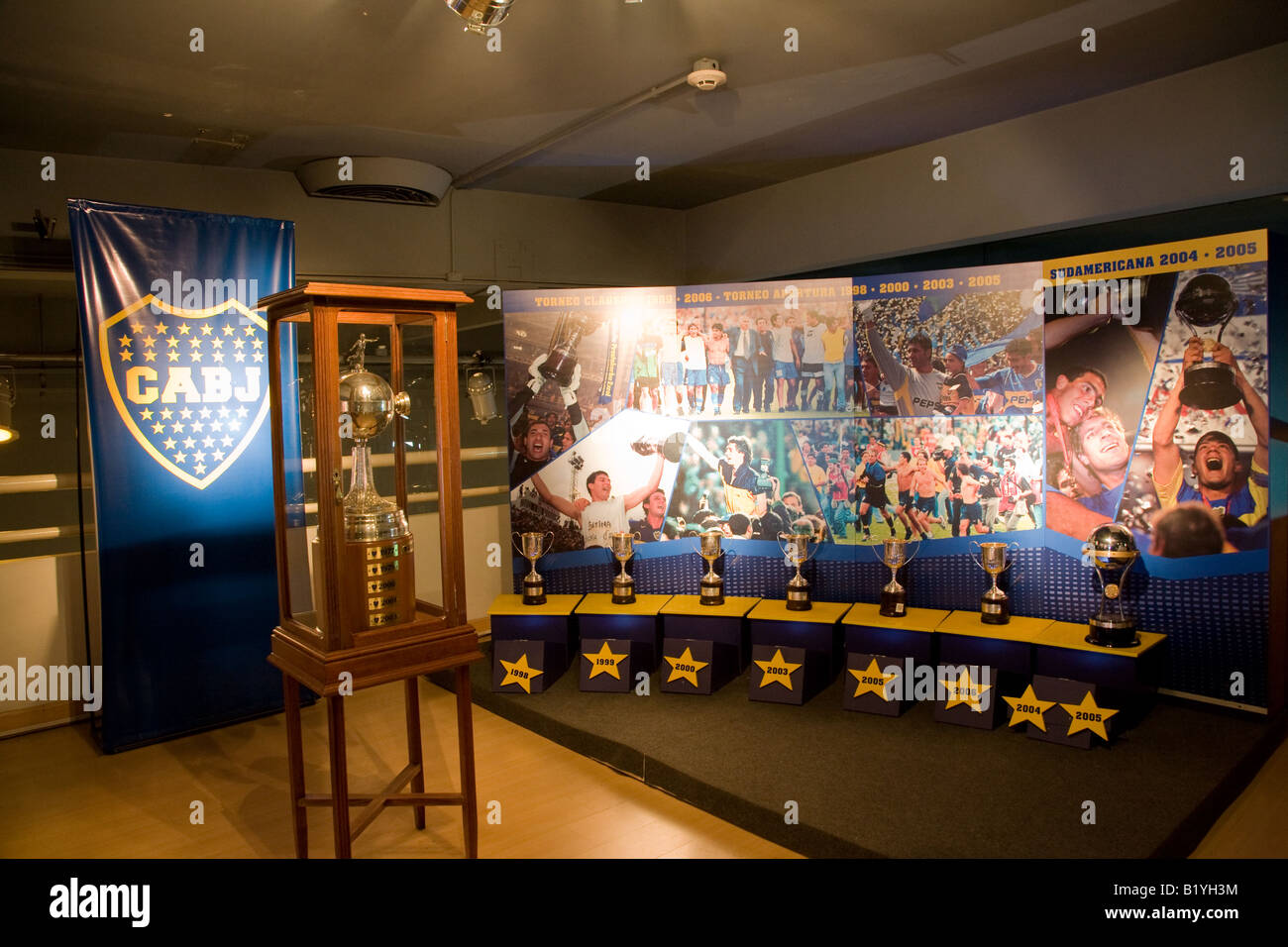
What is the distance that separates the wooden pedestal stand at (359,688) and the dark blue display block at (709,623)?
5.28 feet

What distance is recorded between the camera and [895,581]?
4199mm

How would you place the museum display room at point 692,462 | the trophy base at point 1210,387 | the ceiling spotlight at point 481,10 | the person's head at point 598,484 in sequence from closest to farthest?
the ceiling spotlight at point 481,10 → the museum display room at point 692,462 → the trophy base at point 1210,387 → the person's head at point 598,484

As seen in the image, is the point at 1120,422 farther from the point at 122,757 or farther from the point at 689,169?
the point at 122,757

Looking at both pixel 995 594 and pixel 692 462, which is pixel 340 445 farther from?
pixel 995 594

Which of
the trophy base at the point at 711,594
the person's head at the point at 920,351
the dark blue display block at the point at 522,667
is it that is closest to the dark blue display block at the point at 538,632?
the dark blue display block at the point at 522,667

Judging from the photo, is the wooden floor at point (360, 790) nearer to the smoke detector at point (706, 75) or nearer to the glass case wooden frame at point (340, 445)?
the glass case wooden frame at point (340, 445)

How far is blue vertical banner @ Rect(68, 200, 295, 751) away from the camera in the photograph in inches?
160

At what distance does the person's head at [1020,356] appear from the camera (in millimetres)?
4102

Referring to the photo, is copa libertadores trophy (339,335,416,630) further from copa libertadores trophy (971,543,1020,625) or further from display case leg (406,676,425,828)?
copa libertadores trophy (971,543,1020,625)

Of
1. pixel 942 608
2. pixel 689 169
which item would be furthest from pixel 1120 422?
pixel 689 169

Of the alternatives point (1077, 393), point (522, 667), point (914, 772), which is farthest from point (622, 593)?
point (1077, 393)

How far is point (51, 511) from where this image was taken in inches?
497

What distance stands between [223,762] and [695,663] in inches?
84.8

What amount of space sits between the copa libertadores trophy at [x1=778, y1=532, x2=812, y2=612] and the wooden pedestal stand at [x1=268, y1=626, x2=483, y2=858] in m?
2.00
